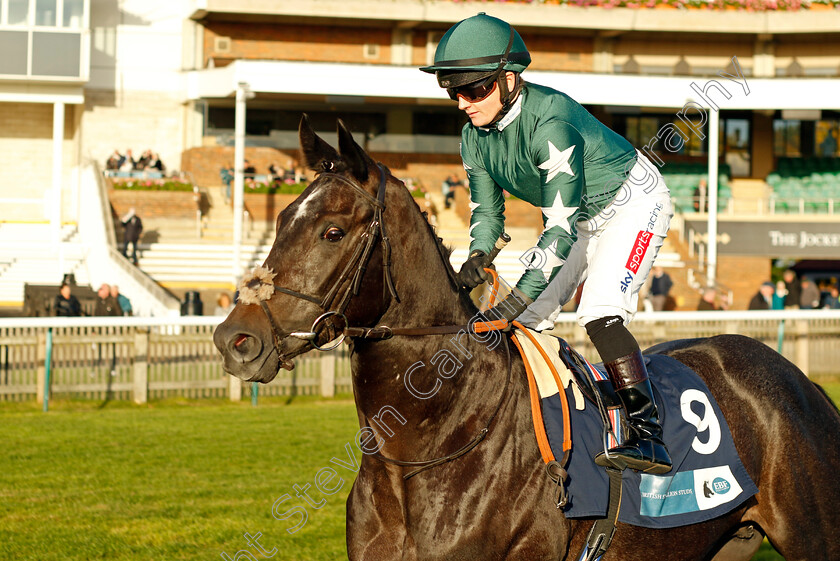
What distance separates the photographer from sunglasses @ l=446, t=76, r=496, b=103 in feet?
10.3

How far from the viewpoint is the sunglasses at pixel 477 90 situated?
3146mm

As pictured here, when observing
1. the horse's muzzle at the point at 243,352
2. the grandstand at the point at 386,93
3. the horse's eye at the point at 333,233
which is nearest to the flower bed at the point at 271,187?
the grandstand at the point at 386,93

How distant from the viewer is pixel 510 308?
3143 mm

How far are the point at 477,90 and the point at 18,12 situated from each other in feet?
79.6

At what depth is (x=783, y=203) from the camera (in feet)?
81.3

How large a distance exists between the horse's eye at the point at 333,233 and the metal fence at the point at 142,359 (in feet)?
26.2

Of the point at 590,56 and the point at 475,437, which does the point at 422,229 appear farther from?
the point at 590,56

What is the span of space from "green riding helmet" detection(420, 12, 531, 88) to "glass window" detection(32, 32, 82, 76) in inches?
941

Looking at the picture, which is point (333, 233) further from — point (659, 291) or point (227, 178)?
point (227, 178)

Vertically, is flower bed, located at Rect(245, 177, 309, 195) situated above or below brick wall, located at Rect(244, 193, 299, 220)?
above

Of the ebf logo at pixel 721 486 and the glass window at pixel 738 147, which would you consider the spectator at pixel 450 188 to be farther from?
the ebf logo at pixel 721 486

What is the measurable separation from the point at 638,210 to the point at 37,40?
24078 millimetres


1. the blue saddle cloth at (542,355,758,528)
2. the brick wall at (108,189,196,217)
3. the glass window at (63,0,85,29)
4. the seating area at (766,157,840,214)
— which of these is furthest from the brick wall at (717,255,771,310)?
the blue saddle cloth at (542,355,758,528)

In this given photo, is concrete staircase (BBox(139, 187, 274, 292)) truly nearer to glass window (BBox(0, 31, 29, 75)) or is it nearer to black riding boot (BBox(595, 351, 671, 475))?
glass window (BBox(0, 31, 29, 75))
